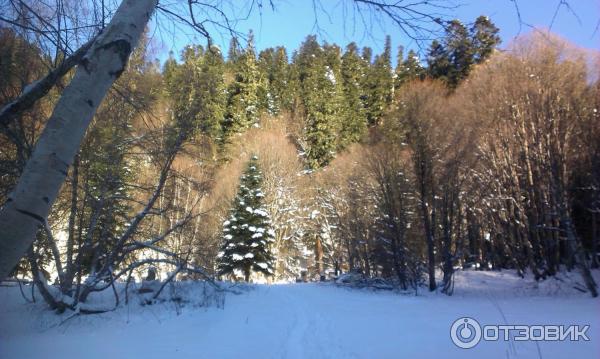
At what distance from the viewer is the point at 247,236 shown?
24562 millimetres

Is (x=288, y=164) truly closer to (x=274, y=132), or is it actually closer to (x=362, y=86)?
(x=274, y=132)

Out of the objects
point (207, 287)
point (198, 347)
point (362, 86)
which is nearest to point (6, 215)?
point (198, 347)

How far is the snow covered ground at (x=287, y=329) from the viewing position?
5277 mm

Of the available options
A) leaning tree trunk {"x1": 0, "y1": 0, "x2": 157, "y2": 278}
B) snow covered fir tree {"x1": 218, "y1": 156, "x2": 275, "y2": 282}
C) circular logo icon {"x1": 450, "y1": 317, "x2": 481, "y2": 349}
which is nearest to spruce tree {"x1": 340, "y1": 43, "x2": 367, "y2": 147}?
snow covered fir tree {"x1": 218, "y1": 156, "x2": 275, "y2": 282}

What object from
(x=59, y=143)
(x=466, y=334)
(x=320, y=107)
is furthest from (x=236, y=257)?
(x=59, y=143)

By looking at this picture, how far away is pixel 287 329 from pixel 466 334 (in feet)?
10.2

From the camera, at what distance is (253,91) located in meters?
35.2

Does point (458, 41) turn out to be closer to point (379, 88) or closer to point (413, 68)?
point (413, 68)

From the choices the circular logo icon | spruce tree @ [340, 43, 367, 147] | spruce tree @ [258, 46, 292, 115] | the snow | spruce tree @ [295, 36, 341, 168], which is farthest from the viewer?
spruce tree @ [258, 46, 292, 115]

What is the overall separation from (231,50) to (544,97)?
1276cm

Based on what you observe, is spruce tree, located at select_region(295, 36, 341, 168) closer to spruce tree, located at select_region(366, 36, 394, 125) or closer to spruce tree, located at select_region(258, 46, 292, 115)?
spruce tree, located at select_region(258, 46, 292, 115)

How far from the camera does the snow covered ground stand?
5.28 meters

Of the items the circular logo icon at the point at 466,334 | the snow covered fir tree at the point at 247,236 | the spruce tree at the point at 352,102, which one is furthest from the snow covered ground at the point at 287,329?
the spruce tree at the point at 352,102

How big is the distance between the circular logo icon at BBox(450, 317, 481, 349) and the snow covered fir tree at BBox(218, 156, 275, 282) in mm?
19087
